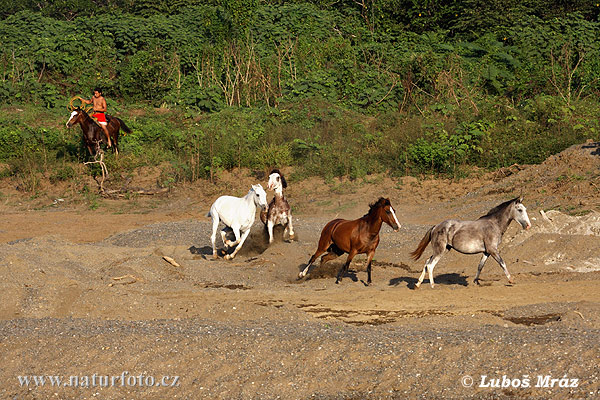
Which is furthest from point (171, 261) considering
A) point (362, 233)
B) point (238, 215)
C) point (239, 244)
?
point (362, 233)

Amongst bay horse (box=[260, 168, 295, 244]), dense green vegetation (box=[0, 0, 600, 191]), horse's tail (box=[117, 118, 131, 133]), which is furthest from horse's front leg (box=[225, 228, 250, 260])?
horse's tail (box=[117, 118, 131, 133])

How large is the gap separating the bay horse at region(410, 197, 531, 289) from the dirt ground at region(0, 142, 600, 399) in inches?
22.7

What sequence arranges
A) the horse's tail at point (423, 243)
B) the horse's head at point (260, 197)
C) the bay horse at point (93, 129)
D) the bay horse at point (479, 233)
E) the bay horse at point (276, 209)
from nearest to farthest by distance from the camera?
the bay horse at point (479, 233) → the horse's tail at point (423, 243) → the horse's head at point (260, 197) → the bay horse at point (276, 209) → the bay horse at point (93, 129)

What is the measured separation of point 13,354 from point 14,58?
77.6 ft

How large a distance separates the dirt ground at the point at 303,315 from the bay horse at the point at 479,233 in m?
0.58

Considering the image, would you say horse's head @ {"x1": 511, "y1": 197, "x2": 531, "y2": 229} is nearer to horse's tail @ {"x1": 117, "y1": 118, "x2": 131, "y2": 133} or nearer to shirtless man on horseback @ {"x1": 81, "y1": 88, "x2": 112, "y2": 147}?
shirtless man on horseback @ {"x1": 81, "y1": 88, "x2": 112, "y2": 147}

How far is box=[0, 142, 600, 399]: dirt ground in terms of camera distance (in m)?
7.92

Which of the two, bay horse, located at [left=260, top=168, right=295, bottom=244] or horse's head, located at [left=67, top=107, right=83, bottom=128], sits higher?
horse's head, located at [left=67, top=107, right=83, bottom=128]

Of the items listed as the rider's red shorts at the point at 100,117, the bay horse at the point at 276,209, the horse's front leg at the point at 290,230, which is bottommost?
the horse's front leg at the point at 290,230

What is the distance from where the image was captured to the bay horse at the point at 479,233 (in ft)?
41.1

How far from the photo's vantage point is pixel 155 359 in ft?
27.9

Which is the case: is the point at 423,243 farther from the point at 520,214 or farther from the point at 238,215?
the point at 238,215

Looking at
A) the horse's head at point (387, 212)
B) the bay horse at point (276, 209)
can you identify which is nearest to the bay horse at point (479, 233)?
the horse's head at point (387, 212)

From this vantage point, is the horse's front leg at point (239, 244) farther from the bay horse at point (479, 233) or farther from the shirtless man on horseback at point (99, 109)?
the shirtless man on horseback at point (99, 109)
